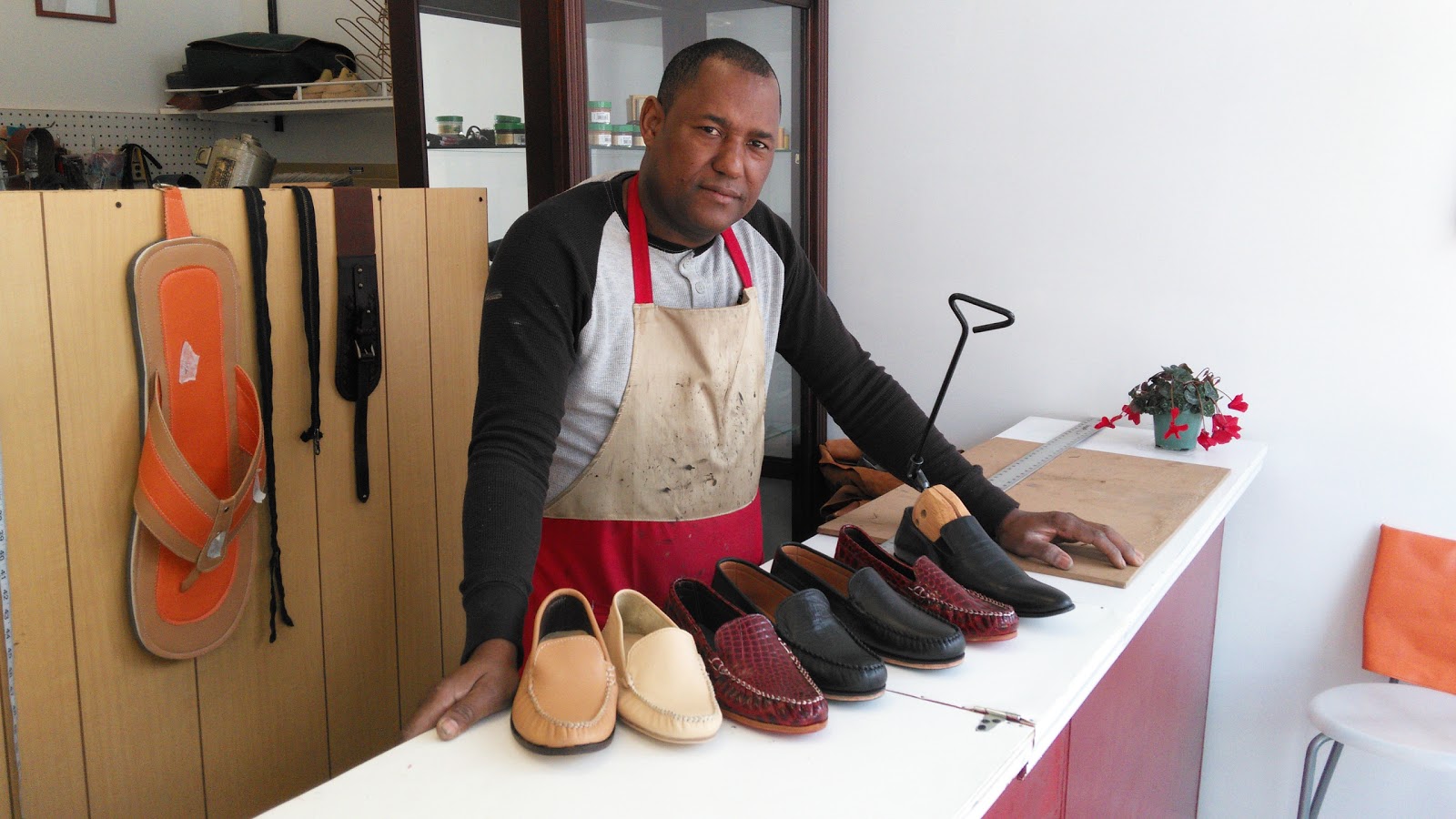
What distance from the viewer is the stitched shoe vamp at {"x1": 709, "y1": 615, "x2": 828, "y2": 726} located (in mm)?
1065

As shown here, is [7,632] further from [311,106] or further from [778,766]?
[311,106]

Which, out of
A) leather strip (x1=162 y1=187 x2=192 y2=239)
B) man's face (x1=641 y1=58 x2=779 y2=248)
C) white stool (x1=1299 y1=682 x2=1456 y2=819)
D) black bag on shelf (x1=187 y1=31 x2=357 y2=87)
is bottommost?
white stool (x1=1299 y1=682 x2=1456 y2=819)

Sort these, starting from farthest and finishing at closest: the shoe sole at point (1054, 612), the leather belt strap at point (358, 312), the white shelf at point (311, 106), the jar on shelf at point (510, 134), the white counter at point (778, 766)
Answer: the white shelf at point (311, 106) → the jar on shelf at point (510, 134) → the leather belt strap at point (358, 312) → the shoe sole at point (1054, 612) → the white counter at point (778, 766)

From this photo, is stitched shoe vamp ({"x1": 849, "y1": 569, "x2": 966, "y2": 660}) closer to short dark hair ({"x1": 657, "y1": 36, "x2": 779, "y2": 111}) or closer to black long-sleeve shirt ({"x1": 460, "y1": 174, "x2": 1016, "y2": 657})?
black long-sleeve shirt ({"x1": 460, "y1": 174, "x2": 1016, "y2": 657})

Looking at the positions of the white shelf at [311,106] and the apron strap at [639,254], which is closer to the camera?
the apron strap at [639,254]

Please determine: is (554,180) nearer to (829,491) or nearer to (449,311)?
(449,311)

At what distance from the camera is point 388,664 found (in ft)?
7.57

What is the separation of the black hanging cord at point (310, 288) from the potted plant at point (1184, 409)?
5.66 ft

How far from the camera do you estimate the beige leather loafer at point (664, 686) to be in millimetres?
1046

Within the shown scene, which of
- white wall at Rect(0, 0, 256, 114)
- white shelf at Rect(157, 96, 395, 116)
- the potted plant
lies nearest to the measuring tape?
white shelf at Rect(157, 96, 395, 116)

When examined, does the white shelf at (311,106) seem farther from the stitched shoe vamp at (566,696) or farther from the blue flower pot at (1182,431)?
the stitched shoe vamp at (566,696)

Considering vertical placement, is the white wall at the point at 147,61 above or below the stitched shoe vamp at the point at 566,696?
above

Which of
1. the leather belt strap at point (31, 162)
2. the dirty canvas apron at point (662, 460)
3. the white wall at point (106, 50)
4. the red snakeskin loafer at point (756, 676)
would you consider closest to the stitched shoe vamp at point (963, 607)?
the red snakeskin loafer at point (756, 676)

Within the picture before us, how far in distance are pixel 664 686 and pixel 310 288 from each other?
4.26ft
